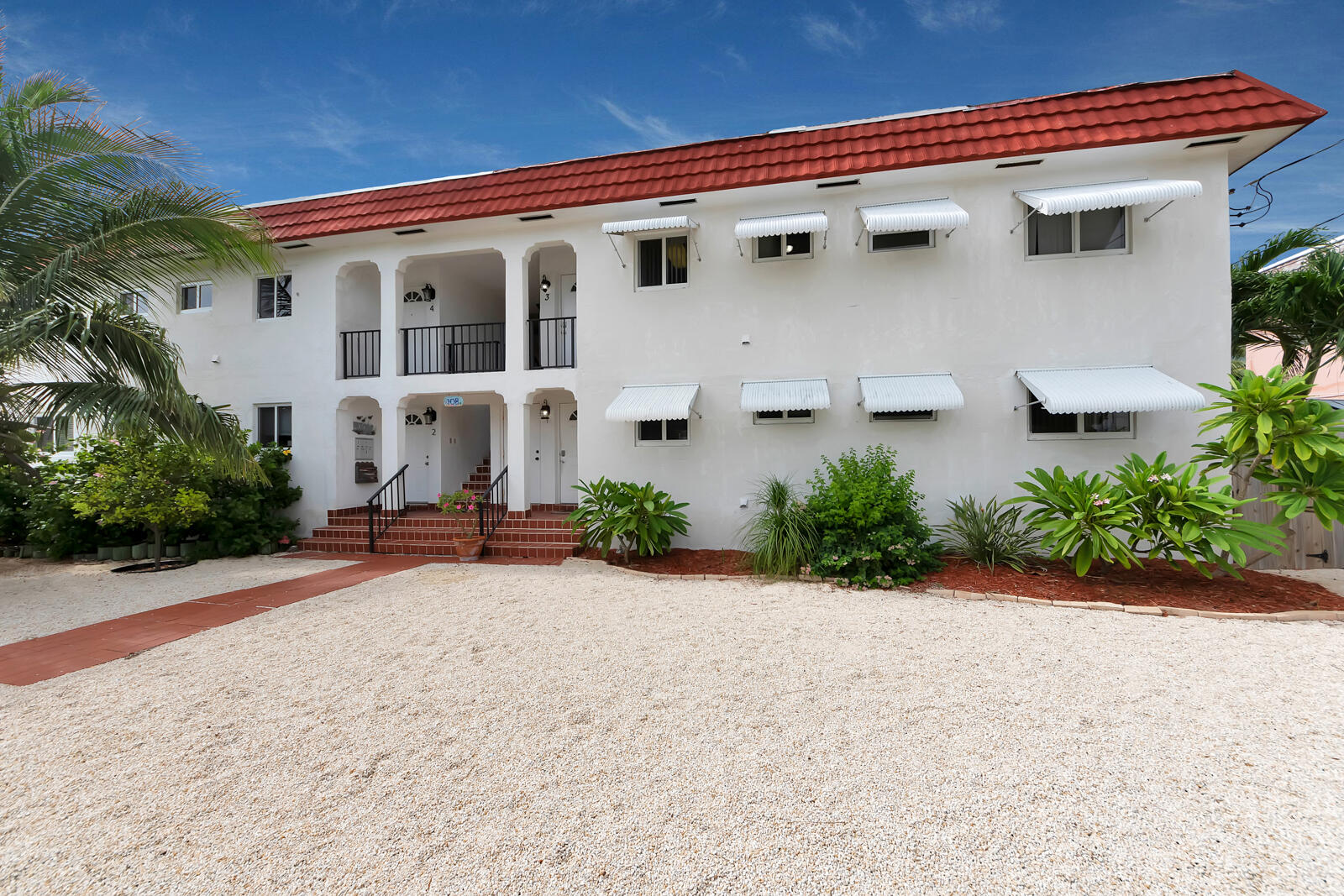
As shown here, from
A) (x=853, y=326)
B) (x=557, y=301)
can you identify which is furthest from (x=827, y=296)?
(x=557, y=301)

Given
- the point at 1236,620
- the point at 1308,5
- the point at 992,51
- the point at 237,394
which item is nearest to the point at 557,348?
the point at 237,394

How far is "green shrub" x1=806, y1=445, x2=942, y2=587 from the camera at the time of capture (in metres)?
7.55

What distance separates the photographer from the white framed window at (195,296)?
513 inches

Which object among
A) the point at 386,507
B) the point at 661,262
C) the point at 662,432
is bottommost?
the point at 386,507

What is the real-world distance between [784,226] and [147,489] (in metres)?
11.3

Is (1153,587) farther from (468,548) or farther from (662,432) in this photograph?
(468,548)

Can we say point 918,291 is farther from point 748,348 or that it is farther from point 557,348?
point 557,348

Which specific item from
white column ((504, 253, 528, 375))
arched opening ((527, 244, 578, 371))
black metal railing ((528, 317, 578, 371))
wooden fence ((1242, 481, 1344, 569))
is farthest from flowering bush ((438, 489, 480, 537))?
wooden fence ((1242, 481, 1344, 569))

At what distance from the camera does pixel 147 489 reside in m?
9.19

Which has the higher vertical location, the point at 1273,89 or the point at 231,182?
the point at 1273,89

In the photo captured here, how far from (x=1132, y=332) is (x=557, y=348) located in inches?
411

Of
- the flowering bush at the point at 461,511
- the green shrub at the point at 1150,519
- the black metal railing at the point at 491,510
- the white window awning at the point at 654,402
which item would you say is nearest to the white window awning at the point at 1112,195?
the green shrub at the point at 1150,519

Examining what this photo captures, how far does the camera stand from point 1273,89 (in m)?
7.82

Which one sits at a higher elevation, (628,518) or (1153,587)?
(628,518)
